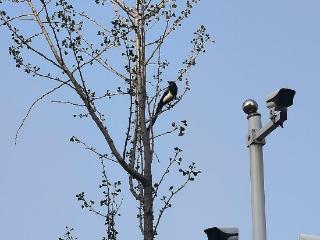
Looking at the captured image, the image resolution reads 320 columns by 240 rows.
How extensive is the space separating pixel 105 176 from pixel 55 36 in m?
3.94

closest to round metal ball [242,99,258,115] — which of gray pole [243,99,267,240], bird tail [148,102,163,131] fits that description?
gray pole [243,99,267,240]

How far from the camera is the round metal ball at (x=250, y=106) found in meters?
5.32

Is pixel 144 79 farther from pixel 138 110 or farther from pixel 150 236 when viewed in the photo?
pixel 150 236

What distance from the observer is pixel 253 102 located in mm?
5320

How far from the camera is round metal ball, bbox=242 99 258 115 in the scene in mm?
5320

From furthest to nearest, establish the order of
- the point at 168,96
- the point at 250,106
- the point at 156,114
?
1. the point at 168,96
2. the point at 156,114
3. the point at 250,106

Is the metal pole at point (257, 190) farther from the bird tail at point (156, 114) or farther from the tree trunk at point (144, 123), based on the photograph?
the bird tail at point (156, 114)

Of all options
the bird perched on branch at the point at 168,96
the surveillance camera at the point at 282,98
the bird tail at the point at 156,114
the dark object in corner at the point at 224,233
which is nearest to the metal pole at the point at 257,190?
the surveillance camera at the point at 282,98

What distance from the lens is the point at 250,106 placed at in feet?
17.5

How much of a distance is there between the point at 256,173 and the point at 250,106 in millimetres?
557

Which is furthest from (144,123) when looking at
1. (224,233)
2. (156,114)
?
(224,233)

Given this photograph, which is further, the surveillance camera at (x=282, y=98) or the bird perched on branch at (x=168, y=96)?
the bird perched on branch at (x=168, y=96)

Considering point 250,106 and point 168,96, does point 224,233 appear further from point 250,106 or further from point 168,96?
point 168,96

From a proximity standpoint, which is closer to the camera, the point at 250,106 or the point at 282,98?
the point at 282,98
